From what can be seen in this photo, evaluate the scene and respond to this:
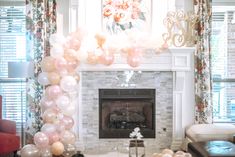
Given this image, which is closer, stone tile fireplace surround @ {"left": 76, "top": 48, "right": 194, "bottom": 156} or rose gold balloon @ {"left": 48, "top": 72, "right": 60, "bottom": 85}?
rose gold balloon @ {"left": 48, "top": 72, "right": 60, "bottom": 85}

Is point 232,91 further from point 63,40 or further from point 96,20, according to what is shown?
point 63,40

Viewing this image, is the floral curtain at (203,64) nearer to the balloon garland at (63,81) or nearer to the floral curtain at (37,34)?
the balloon garland at (63,81)

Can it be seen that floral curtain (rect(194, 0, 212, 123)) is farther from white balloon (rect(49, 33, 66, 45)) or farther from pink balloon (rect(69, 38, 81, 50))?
white balloon (rect(49, 33, 66, 45))

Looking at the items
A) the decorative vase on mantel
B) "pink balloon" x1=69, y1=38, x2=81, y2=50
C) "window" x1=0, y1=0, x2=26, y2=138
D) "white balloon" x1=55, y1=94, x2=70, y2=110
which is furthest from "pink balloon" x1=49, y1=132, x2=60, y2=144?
"window" x1=0, y1=0, x2=26, y2=138

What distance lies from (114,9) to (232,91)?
2.51 m

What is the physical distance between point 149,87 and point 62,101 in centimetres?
151

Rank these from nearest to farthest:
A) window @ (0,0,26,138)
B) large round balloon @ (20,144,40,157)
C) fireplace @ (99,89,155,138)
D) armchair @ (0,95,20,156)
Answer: large round balloon @ (20,144,40,157) → armchair @ (0,95,20,156) → fireplace @ (99,89,155,138) → window @ (0,0,26,138)

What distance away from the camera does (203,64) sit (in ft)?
20.1

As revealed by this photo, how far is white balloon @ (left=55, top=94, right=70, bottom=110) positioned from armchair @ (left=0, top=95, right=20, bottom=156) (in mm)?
779

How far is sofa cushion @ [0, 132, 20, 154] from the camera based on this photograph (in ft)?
→ 16.9

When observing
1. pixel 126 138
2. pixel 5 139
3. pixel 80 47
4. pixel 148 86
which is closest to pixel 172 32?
pixel 148 86

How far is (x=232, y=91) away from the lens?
6617mm

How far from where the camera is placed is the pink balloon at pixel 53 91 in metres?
5.41

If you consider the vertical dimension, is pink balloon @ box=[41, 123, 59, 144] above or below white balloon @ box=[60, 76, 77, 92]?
below
